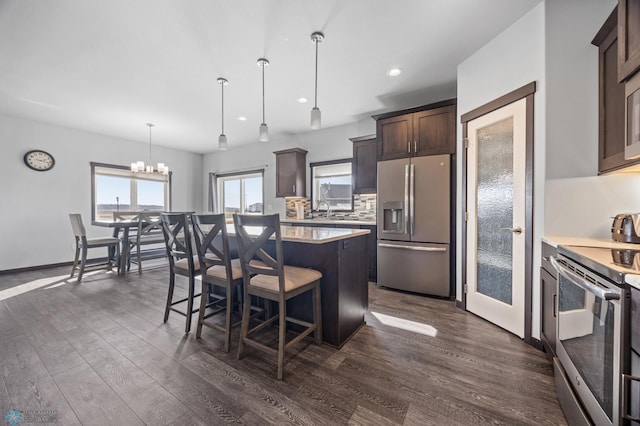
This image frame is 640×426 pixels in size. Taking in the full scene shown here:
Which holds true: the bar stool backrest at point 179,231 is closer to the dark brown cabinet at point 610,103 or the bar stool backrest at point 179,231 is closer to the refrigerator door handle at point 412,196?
the refrigerator door handle at point 412,196

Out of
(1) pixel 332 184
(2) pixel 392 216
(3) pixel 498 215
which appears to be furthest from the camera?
(1) pixel 332 184

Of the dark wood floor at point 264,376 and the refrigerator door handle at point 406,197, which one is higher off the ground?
the refrigerator door handle at point 406,197

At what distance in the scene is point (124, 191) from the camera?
5.80 m

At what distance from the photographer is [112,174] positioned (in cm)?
556

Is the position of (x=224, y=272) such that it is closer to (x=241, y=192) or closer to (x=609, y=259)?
(x=609, y=259)

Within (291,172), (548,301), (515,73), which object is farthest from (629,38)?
(291,172)

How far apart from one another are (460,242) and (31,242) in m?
6.84

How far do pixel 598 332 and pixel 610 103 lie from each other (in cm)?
161

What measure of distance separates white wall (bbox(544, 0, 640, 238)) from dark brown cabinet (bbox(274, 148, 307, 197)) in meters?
3.82

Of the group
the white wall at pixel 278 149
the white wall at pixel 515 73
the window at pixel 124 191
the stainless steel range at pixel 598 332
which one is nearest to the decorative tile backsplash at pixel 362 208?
the white wall at pixel 278 149

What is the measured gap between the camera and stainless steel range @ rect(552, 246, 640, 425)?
924 mm

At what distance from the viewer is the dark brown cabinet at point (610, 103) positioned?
1632 mm

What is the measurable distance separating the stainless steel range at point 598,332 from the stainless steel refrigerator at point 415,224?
1598 mm

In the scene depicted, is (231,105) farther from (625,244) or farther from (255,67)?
(625,244)
